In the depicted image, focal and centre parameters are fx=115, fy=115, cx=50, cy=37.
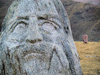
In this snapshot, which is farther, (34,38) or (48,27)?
(48,27)

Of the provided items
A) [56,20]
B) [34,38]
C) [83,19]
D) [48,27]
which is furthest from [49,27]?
[83,19]

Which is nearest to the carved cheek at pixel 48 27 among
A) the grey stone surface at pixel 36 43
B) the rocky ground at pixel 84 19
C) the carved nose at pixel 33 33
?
the grey stone surface at pixel 36 43

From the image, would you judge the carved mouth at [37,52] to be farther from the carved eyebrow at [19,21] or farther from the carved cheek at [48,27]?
the carved eyebrow at [19,21]

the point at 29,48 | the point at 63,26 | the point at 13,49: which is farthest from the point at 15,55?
the point at 63,26

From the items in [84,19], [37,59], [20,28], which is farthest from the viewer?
[84,19]

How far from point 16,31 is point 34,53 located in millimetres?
396

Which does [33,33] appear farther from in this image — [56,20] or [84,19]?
[84,19]

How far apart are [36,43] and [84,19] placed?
12786 mm

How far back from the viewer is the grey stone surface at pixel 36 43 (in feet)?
4.06

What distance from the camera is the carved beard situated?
1.22 metres

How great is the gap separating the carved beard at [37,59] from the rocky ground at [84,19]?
9.65 m

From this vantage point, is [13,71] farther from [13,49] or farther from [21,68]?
[13,49]

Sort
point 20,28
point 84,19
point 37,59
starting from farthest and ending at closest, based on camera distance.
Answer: point 84,19, point 20,28, point 37,59

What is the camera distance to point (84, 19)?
13180mm
